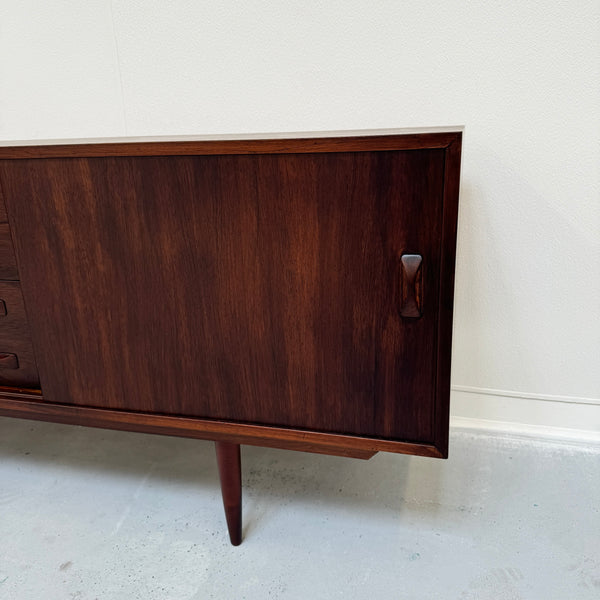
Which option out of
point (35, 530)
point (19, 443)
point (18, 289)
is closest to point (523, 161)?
point (18, 289)

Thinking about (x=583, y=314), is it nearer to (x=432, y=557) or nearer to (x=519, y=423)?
(x=519, y=423)

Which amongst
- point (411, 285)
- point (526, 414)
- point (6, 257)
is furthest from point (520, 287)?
point (6, 257)

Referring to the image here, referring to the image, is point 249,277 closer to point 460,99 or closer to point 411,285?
point 411,285

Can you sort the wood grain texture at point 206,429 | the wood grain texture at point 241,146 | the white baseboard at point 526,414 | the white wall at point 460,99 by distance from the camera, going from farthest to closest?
1. the white baseboard at point 526,414
2. the white wall at point 460,99
3. the wood grain texture at point 206,429
4. the wood grain texture at point 241,146

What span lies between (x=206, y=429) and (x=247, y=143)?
0.37m

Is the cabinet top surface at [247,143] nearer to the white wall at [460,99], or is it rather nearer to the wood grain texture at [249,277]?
the wood grain texture at [249,277]

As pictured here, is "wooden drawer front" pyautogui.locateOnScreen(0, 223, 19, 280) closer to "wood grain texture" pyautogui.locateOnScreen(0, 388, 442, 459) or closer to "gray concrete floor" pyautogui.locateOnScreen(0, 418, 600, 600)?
"wood grain texture" pyautogui.locateOnScreen(0, 388, 442, 459)

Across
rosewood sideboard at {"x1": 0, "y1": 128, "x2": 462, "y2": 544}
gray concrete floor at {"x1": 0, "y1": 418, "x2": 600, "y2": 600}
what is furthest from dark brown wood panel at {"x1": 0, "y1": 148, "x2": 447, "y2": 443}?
gray concrete floor at {"x1": 0, "y1": 418, "x2": 600, "y2": 600}

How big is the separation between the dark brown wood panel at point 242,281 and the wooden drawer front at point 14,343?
4 centimetres

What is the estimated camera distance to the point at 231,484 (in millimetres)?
705

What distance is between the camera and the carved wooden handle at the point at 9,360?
72 cm

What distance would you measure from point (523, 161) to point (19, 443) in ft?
3.59

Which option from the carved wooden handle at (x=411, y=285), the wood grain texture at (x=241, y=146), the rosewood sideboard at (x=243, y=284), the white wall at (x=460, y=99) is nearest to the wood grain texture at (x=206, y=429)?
the rosewood sideboard at (x=243, y=284)

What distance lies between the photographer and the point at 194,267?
60 centimetres
